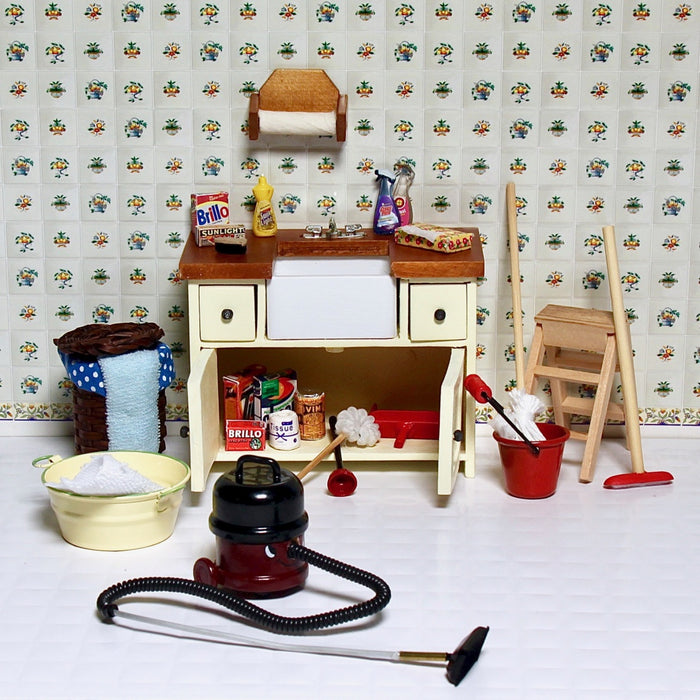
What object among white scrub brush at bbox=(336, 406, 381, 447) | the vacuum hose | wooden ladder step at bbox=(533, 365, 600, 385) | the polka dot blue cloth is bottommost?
the vacuum hose

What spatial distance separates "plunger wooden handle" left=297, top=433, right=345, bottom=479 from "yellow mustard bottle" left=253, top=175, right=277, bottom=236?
0.72 metres

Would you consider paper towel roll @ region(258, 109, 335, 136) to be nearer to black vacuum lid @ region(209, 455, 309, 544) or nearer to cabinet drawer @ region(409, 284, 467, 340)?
cabinet drawer @ region(409, 284, 467, 340)

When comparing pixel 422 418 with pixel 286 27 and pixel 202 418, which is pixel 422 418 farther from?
pixel 286 27

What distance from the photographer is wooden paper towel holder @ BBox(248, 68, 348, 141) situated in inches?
144

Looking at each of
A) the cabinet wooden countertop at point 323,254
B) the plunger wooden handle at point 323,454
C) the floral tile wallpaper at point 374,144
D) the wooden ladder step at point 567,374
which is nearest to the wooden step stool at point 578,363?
the wooden ladder step at point 567,374

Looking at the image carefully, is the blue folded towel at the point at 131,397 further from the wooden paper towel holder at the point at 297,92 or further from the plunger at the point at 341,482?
the wooden paper towel holder at the point at 297,92

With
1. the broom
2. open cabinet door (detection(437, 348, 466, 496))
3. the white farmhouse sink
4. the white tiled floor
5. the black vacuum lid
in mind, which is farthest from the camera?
the broom

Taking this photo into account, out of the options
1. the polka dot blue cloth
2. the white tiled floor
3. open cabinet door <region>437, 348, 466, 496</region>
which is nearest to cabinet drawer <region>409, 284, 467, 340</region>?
open cabinet door <region>437, 348, 466, 496</region>

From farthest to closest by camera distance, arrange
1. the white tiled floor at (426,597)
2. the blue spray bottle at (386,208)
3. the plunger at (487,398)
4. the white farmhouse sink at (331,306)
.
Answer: the blue spray bottle at (386,208), the white farmhouse sink at (331,306), the plunger at (487,398), the white tiled floor at (426,597)

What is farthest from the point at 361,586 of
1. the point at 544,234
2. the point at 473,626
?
the point at 544,234

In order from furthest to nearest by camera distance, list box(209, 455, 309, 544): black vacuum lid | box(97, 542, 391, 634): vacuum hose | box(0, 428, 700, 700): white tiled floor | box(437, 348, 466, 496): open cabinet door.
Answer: box(437, 348, 466, 496): open cabinet door < box(209, 455, 309, 544): black vacuum lid < box(97, 542, 391, 634): vacuum hose < box(0, 428, 700, 700): white tiled floor

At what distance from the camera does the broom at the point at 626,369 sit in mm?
3521

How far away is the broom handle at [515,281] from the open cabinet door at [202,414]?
0.98m

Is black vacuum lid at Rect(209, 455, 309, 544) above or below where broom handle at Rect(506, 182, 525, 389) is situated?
below
